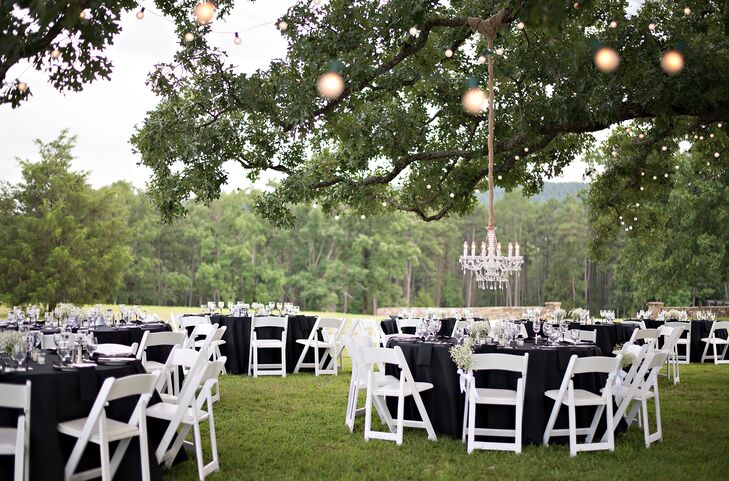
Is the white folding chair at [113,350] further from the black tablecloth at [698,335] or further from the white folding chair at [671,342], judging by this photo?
the black tablecloth at [698,335]

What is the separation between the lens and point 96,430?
400 centimetres

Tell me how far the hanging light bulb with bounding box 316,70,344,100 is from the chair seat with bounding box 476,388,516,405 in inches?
183

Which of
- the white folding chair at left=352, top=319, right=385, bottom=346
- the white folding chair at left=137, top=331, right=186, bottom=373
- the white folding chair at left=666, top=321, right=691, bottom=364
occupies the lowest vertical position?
the white folding chair at left=666, top=321, right=691, bottom=364

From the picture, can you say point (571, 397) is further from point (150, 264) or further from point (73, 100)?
point (150, 264)

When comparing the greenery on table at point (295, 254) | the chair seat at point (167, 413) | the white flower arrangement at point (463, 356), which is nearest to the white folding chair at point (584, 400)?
the white flower arrangement at point (463, 356)

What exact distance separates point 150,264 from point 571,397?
119ft

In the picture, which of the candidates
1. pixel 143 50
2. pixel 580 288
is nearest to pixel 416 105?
pixel 143 50

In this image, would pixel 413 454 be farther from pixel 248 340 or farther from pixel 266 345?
pixel 248 340

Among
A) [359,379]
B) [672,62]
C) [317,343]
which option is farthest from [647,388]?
[317,343]

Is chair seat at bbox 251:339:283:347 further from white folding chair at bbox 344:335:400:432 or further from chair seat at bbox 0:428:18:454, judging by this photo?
chair seat at bbox 0:428:18:454

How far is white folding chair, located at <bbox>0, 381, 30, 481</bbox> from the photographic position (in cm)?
364

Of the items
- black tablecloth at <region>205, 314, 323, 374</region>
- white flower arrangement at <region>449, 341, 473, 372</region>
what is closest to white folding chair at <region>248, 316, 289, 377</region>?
black tablecloth at <region>205, 314, 323, 374</region>

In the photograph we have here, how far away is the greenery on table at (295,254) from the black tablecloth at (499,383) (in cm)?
1118

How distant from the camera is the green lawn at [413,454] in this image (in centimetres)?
499
